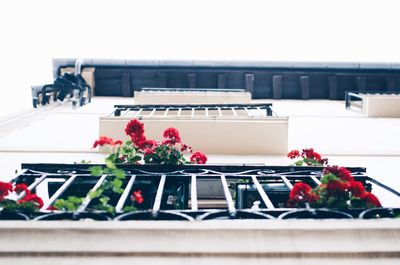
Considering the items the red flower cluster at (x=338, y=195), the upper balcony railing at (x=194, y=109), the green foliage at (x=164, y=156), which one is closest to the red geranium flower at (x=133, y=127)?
the green foliage at (x=164, y=156)

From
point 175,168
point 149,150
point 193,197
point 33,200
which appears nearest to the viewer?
point 33,200

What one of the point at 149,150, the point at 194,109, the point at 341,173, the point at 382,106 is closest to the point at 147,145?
the point at 149,150

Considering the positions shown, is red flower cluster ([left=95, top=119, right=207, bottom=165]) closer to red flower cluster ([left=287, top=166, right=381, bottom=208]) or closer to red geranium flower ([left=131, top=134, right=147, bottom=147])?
red geranium flower ([left=131, top=134, right=147, bottom=147])

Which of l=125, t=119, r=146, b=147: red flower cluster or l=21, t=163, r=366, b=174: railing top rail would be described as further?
l=125, t=119, r=146, b=147: red flower cluster

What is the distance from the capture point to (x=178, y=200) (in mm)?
4887

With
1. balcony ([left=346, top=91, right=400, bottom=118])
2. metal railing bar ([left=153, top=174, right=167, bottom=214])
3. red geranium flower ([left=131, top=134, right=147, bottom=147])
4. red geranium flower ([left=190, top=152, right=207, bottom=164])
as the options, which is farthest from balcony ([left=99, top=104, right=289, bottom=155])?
balcony ([left=346, top=91, right=400, bottom=118])

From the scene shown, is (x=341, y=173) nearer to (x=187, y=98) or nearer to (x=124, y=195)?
(x=124, y=195)

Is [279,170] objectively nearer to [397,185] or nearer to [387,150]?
[397,185]

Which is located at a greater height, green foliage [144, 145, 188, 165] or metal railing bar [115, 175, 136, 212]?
green foliage [144, 145, 188, 165]

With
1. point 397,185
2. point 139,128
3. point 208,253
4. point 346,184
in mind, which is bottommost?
point 397,185

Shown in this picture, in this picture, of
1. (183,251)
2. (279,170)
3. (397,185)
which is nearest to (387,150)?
(397,185)

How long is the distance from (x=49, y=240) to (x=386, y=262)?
235cm

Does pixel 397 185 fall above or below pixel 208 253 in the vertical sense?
below

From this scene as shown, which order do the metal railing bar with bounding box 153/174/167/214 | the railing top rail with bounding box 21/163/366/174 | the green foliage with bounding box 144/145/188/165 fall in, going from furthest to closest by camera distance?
the green foliage with bounding box 144/145/188/165
the railing top rail with bounding box 21/163/366/174
the metal railing bar with bounding box 153/174/167/214
